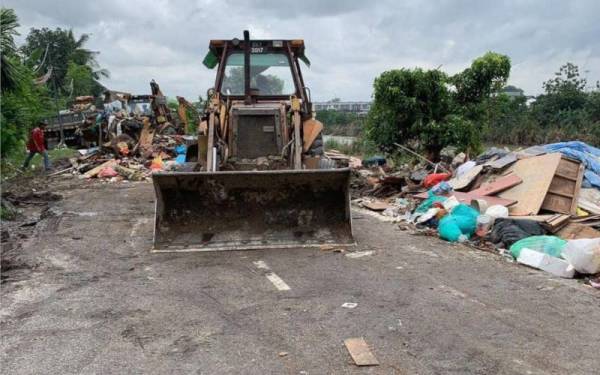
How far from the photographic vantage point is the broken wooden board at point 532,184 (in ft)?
26.1

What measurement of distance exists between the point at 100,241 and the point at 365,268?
347 centimetres

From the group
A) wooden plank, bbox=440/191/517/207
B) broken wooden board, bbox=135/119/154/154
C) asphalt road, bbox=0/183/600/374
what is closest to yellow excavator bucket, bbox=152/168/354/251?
asphalt road, bbox=0/183/600/374

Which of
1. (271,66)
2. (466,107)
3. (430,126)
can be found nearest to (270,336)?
(271,66)

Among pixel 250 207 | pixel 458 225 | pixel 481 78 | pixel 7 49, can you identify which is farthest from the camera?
pixel 481 78

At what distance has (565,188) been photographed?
8266 millimetres

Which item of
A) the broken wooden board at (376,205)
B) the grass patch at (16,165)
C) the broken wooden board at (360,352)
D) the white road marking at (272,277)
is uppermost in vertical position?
the broken wooden board at (360,352)

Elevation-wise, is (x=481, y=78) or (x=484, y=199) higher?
(x=481, y=78)

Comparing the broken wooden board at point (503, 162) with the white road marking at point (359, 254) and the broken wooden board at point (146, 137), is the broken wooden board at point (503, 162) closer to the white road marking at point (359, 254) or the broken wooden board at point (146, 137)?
the white road marking at point (359, 254)

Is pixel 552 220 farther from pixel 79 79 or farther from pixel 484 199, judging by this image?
pixel 79 79

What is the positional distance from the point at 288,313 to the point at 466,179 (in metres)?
6.07

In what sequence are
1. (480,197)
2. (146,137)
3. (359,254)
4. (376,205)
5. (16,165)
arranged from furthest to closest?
(146,137) → (16,165) → (376,205) → (480,197) → (359,254)

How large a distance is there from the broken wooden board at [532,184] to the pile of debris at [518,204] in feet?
0.04

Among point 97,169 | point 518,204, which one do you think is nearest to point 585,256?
point 518,204

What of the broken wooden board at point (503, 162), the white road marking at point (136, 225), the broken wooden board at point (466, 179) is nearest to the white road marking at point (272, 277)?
the white road marking at point (136, 225)
